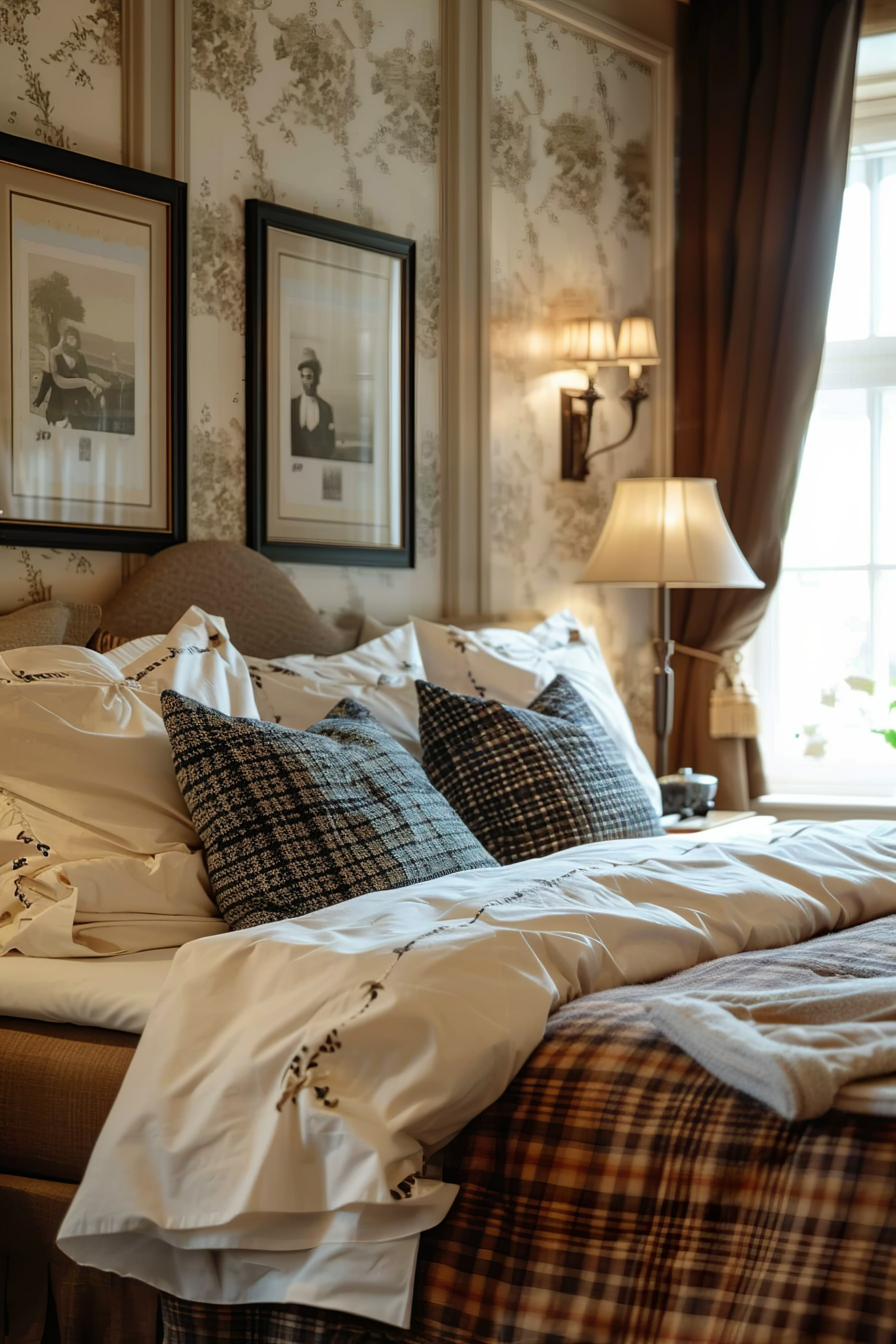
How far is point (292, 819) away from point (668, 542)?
1.77 m

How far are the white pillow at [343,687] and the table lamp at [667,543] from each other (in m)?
0.80

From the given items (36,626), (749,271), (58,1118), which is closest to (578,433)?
(749,271)

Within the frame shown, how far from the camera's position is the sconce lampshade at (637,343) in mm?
3578

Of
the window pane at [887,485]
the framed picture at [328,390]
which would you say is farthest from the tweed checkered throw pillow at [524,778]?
the window pane at [887,485]

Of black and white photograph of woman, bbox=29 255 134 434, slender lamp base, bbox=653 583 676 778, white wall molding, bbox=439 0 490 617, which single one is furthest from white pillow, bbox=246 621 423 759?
slender lamp base, bbox=653 583 676 778

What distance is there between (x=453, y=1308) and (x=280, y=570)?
1761 mm

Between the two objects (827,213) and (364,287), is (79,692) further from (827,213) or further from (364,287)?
(827,213)

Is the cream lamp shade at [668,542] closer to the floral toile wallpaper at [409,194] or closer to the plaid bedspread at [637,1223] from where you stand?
the floral toile wallpaper at [409,194]

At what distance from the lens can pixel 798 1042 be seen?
111cm

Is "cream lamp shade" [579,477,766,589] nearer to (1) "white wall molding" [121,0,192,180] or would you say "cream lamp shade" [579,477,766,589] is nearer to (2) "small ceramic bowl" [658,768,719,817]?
(2) "small ceramic bowl" [658,768,719,817]

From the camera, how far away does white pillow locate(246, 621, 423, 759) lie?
2.23m

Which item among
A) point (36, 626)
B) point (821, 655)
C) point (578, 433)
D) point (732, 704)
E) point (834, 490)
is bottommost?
point (732, 704)

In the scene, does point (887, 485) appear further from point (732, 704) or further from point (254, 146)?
point (254, 146)

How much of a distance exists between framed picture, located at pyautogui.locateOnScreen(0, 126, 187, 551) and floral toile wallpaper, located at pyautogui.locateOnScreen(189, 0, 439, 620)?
0.29ft
